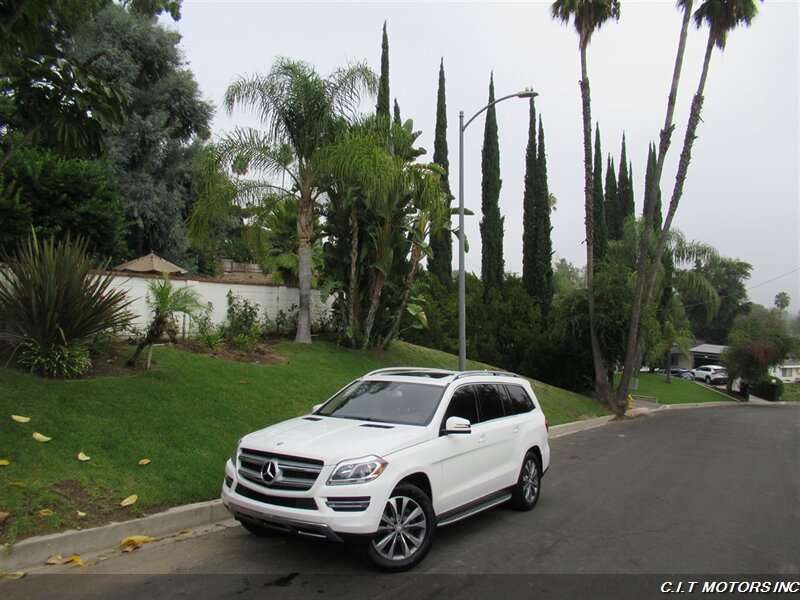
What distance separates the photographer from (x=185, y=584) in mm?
4887

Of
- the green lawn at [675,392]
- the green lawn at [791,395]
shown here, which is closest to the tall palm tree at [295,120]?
the green lawn at [675,392]

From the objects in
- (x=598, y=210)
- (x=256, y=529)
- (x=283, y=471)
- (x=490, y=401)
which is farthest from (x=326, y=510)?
(x=598, y=210)

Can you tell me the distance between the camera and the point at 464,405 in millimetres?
6543

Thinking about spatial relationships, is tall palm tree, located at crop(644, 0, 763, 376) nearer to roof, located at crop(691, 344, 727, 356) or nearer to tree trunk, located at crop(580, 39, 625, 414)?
tree trunk, located at crop(580, 39, 625, 414)

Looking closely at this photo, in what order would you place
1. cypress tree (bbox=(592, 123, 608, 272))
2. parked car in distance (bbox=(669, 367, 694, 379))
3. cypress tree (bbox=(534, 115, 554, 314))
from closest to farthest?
cypress tree (bbox=(534, 115, 554, 314)), cypress tree (bbox=(592, 123, 608, 272)), parked car in distance (bbox=(669, 367, 694, 379))

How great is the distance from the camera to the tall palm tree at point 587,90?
22.1 meters

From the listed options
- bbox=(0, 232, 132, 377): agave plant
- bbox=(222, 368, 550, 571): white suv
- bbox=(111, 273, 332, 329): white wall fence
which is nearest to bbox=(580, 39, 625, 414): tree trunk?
bbox=(111, 273, 332, 329): white wall fence

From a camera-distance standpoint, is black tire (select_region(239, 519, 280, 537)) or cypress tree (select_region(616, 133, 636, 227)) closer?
black tire (select_region(239, 519, 280, 537))

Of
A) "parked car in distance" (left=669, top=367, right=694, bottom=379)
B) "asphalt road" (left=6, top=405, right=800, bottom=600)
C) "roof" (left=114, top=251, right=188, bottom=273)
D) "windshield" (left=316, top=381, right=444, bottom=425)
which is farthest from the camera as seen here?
"parked car in distance" (left=669, top=367, right=694, bottom=379)

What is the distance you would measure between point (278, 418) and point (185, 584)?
5404 mm

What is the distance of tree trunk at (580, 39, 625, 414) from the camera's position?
2281cm

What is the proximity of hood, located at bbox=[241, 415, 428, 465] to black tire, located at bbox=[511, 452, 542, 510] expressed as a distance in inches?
82.6

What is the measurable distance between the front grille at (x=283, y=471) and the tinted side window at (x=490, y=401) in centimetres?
233

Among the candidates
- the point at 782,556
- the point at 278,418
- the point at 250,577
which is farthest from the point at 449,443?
the point at 278,418
